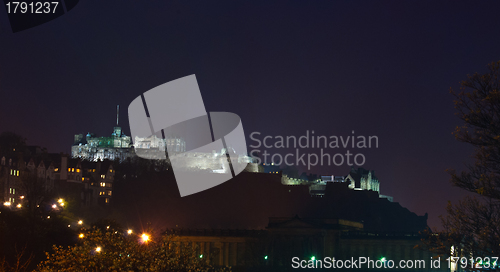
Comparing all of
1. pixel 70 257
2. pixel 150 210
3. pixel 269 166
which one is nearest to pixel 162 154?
pixel 269 166

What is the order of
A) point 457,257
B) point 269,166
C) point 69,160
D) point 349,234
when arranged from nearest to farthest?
point 457,257 → point 349,234 → point 69,160 → point 269,166

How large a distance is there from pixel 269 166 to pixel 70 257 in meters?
167

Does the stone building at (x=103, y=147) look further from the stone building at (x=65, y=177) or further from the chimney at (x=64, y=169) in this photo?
the chimney at (x=64, y=169)

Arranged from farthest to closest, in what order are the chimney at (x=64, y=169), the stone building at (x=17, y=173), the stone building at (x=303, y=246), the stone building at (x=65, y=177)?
the chimney at (x=64, y=169) → the stone building at (x=65, y=177) → the stone building at (x=17, y=173) → the stone building at (x=303, y=246)

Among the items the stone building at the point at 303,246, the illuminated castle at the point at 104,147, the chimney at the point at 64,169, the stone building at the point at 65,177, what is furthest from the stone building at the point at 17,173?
the illuminated castle at the point at 104,147

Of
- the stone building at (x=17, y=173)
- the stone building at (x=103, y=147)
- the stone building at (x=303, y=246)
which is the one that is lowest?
the stone building at (x=303, y=246)

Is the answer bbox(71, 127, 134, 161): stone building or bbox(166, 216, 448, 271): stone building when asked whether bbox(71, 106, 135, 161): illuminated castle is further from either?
bbox(166, 216, 448, 271): stone building

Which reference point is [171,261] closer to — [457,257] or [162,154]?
[457,257]

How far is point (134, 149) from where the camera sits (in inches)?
6885

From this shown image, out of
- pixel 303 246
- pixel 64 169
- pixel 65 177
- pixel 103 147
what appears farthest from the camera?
pixel 103 147

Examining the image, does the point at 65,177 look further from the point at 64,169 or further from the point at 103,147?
the point at 103,147

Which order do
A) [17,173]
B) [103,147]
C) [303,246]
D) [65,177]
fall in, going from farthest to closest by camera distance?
[103,147], [65,177], [17,173], [303,246]

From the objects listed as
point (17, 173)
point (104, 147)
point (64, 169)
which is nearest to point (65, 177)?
point (64, 169)

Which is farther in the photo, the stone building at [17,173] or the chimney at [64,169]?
the chimney at [64,169]
